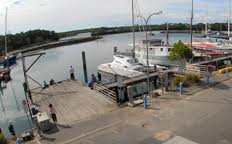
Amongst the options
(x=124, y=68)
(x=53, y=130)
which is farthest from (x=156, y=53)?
(x=53, y=130)

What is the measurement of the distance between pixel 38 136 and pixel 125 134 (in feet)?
18.1

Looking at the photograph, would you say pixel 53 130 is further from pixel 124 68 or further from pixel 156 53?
pixel 156 53

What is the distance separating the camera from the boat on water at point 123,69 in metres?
36.1

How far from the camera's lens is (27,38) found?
127000 mm

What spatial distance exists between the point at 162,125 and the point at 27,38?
12738cm

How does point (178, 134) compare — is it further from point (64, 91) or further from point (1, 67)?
point (1, 67)

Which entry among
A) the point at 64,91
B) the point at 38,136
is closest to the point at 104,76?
the point at 64,91

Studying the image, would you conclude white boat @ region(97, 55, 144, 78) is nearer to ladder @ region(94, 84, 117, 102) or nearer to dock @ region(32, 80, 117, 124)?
ladder @ region(94, 84, 117, 102)

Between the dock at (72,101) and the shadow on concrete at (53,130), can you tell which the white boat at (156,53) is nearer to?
the dock at (72,101)

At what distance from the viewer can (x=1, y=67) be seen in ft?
221

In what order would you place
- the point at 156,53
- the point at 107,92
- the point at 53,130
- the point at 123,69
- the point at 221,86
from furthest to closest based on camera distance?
1. the point at 156,53
2. the point at 123,69
3. the point at 107,92
4. the point at 221,86
5. the point at 53,130

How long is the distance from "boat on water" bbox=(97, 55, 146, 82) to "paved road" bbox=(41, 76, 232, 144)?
703 inches

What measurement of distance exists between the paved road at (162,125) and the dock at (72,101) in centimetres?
171

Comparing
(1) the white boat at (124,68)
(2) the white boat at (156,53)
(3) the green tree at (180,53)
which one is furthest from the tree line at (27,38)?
(3) the green tree at (180,53)
